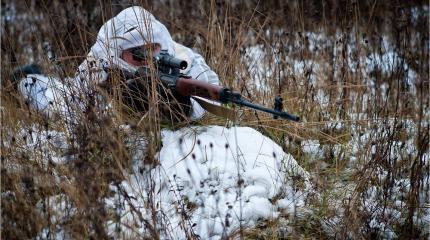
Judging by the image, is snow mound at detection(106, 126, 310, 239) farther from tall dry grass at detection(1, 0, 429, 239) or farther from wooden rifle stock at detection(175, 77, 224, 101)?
wooden rifle stock at detection(175, 77, 224, 101)

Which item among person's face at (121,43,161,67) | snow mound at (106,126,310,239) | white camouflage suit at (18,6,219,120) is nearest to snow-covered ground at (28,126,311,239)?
snow mound at (106,126,310,239)

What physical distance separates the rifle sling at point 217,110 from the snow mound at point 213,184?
0.10m

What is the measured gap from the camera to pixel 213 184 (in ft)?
9.21

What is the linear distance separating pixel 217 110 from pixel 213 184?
19.0 inches

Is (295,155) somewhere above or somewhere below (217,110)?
below

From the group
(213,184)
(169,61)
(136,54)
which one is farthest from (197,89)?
(136,54)

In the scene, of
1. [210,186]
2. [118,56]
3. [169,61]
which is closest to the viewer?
[210,186]

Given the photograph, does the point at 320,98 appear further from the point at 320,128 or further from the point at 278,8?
the point at 278,8

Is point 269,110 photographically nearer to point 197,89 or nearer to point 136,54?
point 197,89

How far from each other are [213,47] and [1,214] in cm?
220

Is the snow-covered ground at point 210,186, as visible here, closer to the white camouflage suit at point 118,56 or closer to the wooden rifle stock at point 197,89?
the wooden rifle stock at point 197,89

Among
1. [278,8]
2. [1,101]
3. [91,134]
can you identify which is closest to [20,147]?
[91,134]

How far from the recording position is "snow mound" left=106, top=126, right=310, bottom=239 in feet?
8.21

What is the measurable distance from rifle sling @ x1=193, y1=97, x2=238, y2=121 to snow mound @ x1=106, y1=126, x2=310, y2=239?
0.10m
